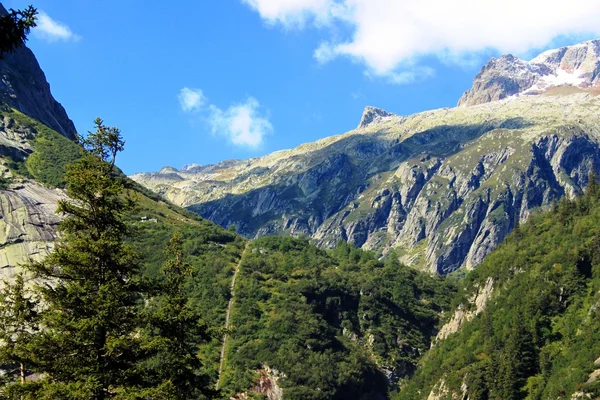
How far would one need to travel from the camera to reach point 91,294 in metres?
31.0

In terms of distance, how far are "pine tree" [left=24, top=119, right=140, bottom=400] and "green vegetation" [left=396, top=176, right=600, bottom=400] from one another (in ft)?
346

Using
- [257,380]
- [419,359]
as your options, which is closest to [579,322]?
[419,359]

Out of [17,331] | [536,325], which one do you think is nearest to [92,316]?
[17,331]

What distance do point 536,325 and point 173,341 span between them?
430ft

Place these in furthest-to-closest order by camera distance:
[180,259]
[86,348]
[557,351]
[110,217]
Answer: [557,351] < [180,259] < [110,217] < [86,348]

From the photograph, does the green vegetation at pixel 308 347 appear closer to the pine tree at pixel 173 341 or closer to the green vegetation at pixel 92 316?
the pine tree at pixel 173 341

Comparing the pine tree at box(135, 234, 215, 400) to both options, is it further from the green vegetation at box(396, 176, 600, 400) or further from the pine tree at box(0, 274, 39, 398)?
the green vegetation at box(396, 176, 600, 400)

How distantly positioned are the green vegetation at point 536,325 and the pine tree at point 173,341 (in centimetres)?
9803

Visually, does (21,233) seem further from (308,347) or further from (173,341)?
(173,341)

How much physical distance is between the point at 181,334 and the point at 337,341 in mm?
152959

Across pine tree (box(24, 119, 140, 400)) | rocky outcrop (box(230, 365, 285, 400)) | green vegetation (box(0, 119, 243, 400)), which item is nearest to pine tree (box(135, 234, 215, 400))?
green vegetation (box(0, 119, 243, 400))

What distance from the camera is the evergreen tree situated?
21984mm

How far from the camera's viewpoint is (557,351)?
445 feet

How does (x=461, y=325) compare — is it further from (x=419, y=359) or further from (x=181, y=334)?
(x=181, y=334)
